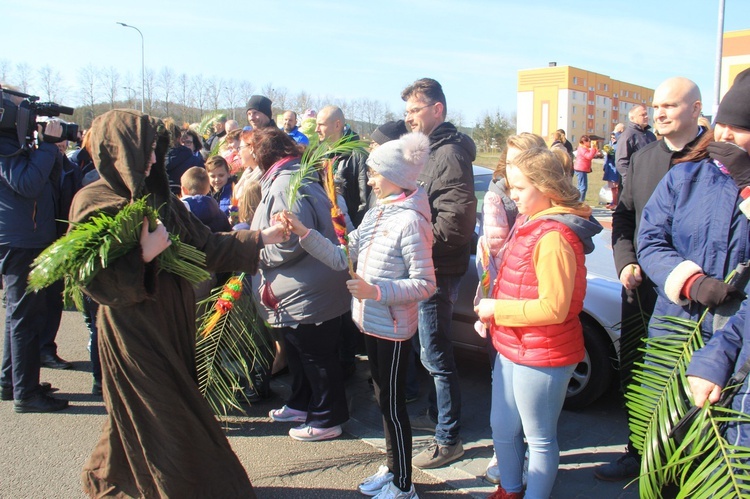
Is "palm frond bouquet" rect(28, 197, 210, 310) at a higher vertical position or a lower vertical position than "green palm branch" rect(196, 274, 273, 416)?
higher

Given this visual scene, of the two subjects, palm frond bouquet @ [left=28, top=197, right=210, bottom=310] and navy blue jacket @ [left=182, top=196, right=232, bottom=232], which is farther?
navy blue jacket @ [left=182, top=196, right=232, bottom=232]

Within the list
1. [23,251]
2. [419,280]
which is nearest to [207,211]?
[23,251]

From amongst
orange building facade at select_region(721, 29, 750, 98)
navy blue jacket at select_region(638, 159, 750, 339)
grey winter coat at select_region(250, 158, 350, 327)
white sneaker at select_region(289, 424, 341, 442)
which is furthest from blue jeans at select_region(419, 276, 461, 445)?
orange building facade at select_region(721, 29, 750, 98)

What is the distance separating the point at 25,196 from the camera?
14.0ft

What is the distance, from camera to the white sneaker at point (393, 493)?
3006mm

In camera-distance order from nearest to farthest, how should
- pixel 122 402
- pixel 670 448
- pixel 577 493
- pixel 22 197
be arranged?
pixel 670 448 < pixel 122 402 < pixel 577 493 < pixel 22 197

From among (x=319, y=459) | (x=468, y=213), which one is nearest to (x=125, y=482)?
(x=319, y=459)

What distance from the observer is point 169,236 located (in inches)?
108

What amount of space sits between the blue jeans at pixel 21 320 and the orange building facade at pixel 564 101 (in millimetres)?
66356

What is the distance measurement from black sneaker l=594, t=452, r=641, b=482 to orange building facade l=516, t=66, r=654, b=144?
218 feet

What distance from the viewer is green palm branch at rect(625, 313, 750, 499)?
179 cm

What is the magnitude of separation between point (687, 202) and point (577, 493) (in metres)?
1.70

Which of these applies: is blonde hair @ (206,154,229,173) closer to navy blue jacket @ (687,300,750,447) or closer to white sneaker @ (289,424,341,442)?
white sneaker @ (289,424,341,442)

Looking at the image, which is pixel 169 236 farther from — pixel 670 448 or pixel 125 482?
pixel 670 448
